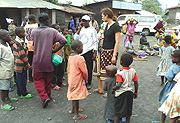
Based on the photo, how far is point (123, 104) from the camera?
2.74 m

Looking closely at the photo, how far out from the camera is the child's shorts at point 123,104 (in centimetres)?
273

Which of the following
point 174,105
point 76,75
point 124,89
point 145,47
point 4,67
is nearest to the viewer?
point 174,105

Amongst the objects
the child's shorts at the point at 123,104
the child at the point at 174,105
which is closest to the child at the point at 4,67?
the child's shorts at the point at 123,104

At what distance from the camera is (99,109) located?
3.60 meters

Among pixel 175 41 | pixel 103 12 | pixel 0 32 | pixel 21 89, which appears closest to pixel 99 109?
pixel 21 89

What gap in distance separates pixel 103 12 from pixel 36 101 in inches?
97.3

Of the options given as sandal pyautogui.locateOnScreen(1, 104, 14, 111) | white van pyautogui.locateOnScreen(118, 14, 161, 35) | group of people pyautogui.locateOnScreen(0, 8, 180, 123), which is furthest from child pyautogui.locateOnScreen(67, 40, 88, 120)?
white van pyautogui.locateOnScreen(118, 14, 161, 35)

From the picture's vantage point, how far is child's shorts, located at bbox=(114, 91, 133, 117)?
8.97 ft

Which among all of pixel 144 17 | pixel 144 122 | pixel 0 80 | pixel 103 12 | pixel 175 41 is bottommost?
pixel 144 122

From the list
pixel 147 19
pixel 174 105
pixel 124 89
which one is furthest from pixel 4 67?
pixel 147 19

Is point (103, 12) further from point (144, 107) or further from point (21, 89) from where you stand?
point (21, 89)

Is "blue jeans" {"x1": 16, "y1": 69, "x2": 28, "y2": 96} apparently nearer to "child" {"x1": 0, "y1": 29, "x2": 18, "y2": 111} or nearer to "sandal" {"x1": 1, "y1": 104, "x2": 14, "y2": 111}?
"child" {"x1": 0, "y1": 29, "x2": 18, "y2": 111}

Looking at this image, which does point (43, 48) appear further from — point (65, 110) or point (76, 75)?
point (65, 110)

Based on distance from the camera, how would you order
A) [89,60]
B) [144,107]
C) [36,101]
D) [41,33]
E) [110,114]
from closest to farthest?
[110,114] < [41,33] < [144,107] < [36,101] < [89,60]
